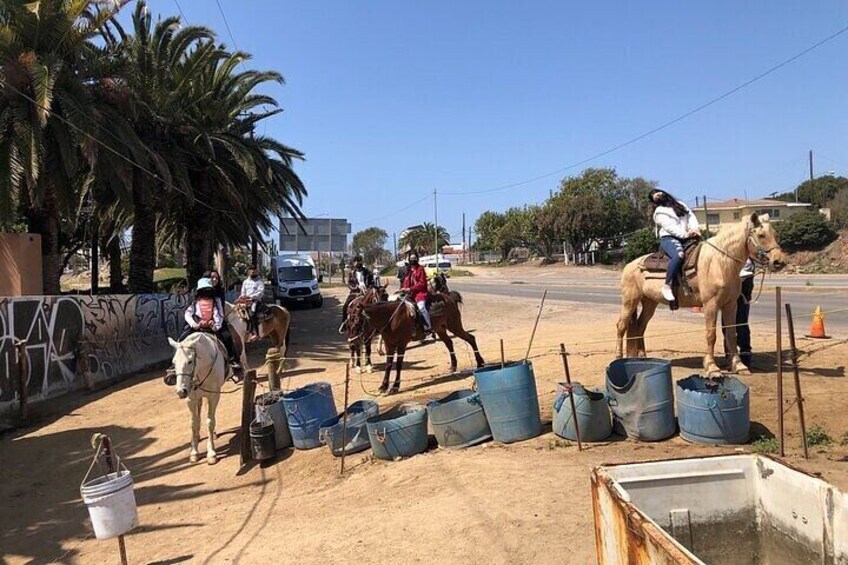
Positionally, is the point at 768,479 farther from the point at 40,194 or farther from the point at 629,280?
the point at 40,194

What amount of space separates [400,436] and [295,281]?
29188 millimetres

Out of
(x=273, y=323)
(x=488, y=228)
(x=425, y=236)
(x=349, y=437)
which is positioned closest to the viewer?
(x=349, y=437)

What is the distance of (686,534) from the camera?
3.61 metres

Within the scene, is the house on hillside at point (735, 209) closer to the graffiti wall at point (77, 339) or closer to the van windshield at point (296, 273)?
the van windshield at point (296, 273)

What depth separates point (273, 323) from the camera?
49.7 ft

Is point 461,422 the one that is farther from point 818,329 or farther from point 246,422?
point 818,329

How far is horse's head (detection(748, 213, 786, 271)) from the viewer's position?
28.1ft

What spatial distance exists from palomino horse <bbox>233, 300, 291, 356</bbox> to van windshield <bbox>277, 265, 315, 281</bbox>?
20.1 meters

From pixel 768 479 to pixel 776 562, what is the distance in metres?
0.49

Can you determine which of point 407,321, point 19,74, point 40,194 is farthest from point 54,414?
point 19,74

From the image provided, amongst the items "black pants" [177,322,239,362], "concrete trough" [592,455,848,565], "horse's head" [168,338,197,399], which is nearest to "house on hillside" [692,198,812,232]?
"black pants" [177,322,239,362]

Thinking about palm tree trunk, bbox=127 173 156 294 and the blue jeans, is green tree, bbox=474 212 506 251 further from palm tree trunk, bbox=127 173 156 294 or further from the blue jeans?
the blue jeans

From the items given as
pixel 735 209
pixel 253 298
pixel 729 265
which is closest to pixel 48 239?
pixel 253 298

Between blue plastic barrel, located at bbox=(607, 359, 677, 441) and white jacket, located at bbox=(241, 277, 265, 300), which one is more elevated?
white jacket, located at bbox=(241, 277, 265, 300)
